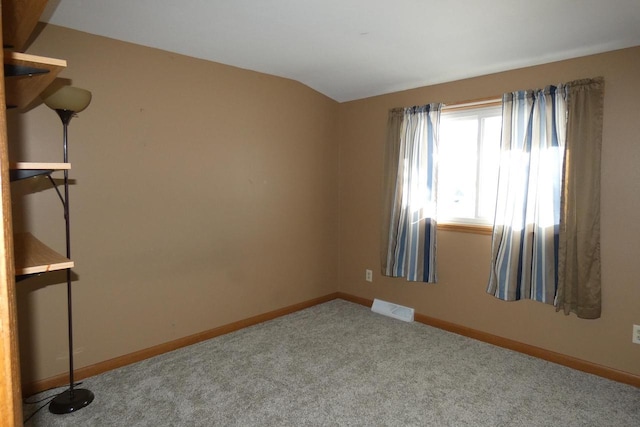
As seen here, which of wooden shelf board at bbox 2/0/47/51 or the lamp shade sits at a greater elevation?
wooden shelf board at bbox 2/0/47/51

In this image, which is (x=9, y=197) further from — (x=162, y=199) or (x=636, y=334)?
(x=636, y=334)

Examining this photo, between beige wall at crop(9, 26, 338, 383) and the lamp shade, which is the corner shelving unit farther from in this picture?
beige wall at crop(9, 26, 338, 383)

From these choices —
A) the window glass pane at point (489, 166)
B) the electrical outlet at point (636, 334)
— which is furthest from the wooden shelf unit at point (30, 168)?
the electrical outlet at point (636, 334)

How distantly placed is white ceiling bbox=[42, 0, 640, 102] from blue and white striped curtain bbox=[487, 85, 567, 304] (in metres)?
0.37

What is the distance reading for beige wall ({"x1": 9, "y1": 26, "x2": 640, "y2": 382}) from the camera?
7.82 ft

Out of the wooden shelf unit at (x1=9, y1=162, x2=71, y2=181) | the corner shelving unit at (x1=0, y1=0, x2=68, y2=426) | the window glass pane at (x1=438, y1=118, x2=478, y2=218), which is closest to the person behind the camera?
the corner shelving unit at (x1=0, y1=0, x2=68, y2=426)

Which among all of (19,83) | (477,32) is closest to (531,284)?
(477,32)

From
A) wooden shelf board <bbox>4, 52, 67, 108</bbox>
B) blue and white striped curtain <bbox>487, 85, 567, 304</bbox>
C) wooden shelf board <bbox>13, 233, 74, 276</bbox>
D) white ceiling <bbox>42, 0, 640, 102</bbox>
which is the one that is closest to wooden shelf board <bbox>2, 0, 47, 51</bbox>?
wooden shelf board <bbox>4, 52, 67, 108</bbox>

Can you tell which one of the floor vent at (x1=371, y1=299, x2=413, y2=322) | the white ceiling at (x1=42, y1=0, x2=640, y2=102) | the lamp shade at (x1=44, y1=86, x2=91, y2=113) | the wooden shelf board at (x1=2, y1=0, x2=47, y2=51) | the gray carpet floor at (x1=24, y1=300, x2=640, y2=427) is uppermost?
the white ceiling at (x1=42, y1=0, x2=640, y2=102)

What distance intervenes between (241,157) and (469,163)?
204 cm

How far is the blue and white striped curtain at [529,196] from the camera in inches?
104

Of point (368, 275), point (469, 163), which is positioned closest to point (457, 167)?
point (469, 163)

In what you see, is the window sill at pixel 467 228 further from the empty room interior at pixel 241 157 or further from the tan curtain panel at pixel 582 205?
the tan curtain panel at pixel 582 205

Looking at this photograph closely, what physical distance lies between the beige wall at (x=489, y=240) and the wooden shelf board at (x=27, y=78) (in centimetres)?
288
